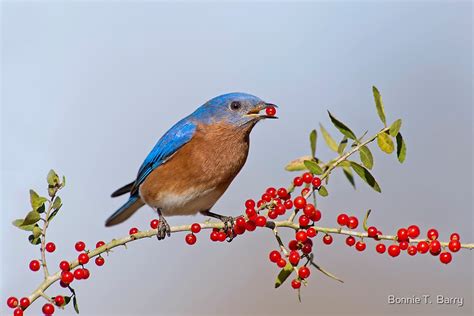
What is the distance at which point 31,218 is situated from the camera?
2439mm

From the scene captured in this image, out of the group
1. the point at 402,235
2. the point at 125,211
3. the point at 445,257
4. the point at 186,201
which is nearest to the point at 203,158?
the point at 186,201

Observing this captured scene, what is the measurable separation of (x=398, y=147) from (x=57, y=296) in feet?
4.98

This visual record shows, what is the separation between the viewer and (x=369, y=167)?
2.46 m

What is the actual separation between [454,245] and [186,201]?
244cm

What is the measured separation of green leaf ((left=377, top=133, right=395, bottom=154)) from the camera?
95.6 inches

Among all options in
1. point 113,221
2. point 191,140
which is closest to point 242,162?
point 191,140

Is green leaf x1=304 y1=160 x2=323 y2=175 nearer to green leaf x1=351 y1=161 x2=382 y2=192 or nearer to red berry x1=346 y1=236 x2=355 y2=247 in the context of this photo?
green leaf x1=351 y1=161 x2=382 y2=192

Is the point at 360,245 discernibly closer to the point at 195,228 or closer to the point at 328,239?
the point at 328,239

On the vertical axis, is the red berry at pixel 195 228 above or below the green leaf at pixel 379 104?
below

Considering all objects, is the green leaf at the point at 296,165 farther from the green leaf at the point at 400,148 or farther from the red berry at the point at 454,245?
the red berry at the point at 454,245

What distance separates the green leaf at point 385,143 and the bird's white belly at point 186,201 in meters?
2.15

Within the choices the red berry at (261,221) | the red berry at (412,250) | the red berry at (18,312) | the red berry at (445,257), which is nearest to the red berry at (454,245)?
the red berry at (445,257)

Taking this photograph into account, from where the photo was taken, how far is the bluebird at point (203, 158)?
4422mm

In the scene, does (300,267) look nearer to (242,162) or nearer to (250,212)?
(250,212)
